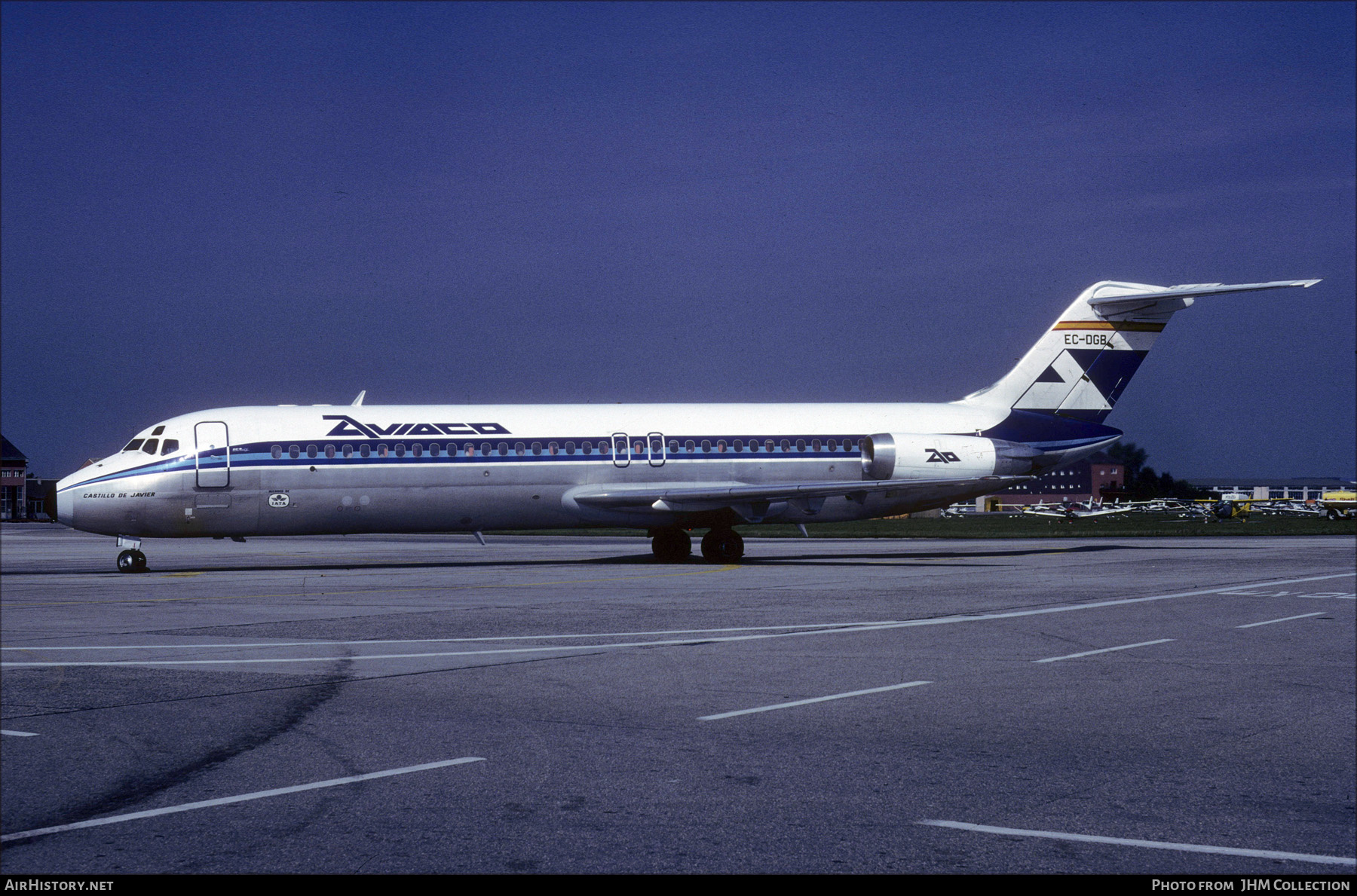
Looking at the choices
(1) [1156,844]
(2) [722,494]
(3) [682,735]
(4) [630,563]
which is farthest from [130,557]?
(1) [1156,844]

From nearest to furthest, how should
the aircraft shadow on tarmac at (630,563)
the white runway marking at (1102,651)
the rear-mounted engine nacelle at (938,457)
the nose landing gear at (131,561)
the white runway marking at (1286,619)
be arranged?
the white runway marking at (1102,651), the white runway marking at (1286,619), the nose landing gear at (131,561), the aircraft shadow on tarmac at (630,563), the rear-mounted engine nacelle at (938,457)

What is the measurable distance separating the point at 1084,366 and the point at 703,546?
12.4m

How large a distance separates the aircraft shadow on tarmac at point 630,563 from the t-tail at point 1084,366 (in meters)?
3.57

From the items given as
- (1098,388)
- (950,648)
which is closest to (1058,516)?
(1098,388)

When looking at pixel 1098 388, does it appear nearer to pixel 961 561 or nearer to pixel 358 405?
pixel 961 561

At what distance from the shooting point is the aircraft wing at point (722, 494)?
29.0 m

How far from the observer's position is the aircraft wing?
2898 centimetres

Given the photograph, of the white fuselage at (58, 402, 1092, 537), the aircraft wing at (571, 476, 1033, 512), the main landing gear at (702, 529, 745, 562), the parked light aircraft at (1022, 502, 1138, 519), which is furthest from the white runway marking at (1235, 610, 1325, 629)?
the parked light aircraft at (1022, 502, 1138, 519)

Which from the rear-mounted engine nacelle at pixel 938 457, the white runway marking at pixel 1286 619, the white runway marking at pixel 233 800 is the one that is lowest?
the white runway marking at pixel 1286 619

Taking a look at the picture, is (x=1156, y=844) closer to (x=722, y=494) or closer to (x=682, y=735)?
(x=682, y=735)

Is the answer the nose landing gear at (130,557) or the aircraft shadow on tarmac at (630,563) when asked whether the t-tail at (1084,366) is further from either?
the nose landing gear at (130,557)

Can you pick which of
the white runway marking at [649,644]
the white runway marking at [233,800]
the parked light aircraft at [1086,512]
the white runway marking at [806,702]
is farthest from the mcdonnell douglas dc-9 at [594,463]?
the parked light aircraft at [1086,512]

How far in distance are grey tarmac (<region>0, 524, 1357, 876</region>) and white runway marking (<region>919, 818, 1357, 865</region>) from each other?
0.02m

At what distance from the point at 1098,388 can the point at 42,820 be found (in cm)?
3199
